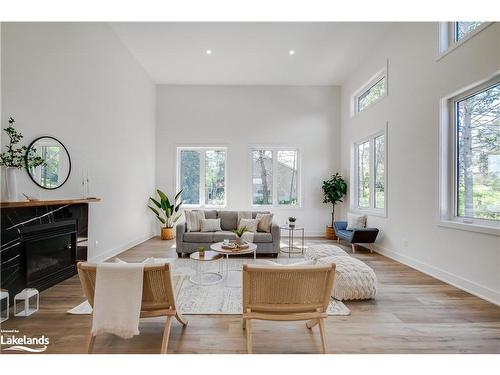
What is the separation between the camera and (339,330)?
230 centimetres

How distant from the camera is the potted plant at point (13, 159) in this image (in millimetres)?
2689

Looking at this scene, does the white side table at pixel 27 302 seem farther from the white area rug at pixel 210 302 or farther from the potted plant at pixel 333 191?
the potted plant at pixel 333 191

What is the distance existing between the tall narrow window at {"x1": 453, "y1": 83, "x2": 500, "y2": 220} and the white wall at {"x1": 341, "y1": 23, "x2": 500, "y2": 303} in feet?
0.81

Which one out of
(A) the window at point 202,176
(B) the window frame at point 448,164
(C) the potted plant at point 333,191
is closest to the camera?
(B) the window frame at point 448,164

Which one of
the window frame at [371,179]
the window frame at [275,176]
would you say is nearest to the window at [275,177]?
the window frame at [275,176]

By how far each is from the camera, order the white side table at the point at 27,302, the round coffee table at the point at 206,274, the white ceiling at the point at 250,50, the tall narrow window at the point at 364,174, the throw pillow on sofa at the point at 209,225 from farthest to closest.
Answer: the tall narrow window at the point at 364,174 → the throw pillow on sofa at the point at 209,225 → the white ceiling at the point at 250,50 → the round coffee table at the point at 206,274 → the white side table at the point at 27,302

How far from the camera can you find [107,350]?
2.01 meters

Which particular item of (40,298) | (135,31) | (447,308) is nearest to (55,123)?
(40,298)

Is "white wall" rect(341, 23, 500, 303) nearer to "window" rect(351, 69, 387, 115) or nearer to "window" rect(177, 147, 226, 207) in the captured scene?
"window" rect(351, 69, 387, 115)

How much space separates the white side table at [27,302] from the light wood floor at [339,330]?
0.08 m

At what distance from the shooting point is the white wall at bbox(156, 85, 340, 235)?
7172 mm

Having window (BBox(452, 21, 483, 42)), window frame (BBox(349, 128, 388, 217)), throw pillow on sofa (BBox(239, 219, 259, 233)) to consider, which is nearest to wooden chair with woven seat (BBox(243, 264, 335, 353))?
throw pillow on sofa (BBox(239, 219, 259, 233))

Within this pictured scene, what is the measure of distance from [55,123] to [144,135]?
2.96m
